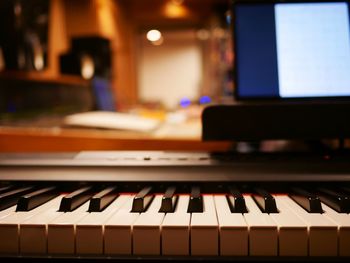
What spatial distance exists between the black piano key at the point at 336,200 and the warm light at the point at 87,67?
2762 mm

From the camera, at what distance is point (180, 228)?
582 mm

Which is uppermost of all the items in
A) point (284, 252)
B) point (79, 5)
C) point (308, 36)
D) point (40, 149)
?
point (79, 5)

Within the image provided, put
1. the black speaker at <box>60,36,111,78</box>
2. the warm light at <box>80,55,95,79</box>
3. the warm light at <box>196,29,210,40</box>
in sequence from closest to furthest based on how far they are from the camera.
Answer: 1. the black speaker at <box>60,36,111,78</box>
2. the warm light at <box>80,55,95,79</box>
3. the warm light at <box>196,29,210,40</box>

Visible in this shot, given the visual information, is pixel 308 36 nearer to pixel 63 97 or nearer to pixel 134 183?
pixel 134 183

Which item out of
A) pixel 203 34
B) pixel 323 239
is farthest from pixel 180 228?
pixel 203 34

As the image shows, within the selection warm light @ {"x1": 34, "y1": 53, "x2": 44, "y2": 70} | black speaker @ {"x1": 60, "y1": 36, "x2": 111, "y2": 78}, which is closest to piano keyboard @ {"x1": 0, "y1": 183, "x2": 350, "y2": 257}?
warm light @ {"x1": 34, "y1": 53, "x2": 44, "y2": 70}

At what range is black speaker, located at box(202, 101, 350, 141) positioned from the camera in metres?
0.78

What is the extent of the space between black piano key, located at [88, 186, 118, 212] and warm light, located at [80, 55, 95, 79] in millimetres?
2544

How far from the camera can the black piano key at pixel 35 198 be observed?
2.23 feet

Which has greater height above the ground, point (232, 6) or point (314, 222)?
point (232, 6)

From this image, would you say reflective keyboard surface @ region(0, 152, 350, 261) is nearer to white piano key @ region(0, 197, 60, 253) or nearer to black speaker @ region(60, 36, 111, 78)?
white piano key @ region(0, 197, 60, 253)

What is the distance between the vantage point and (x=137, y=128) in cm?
128

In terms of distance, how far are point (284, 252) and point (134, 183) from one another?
37 centimetres

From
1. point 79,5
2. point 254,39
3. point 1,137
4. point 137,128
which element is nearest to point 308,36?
point 254,39
